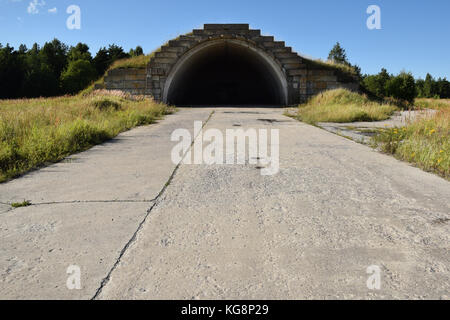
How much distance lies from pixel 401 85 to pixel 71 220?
4346 centimetres

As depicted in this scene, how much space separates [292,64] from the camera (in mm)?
20578

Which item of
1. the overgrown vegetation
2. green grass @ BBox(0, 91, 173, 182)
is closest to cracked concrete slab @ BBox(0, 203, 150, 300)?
green grass @ BBox(0, 91, 173, 182)

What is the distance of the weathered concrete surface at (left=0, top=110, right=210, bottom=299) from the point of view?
1.84m

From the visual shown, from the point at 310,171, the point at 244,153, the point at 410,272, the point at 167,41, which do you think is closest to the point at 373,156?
the point at 310,171

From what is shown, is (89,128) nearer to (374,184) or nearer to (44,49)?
(374,184)

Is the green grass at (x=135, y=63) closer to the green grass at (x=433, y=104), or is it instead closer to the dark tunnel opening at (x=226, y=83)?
the dark tunnel opening at (x=226, y=83)

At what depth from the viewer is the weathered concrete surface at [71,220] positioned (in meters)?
1.84

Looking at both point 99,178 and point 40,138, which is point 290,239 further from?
point 40,138

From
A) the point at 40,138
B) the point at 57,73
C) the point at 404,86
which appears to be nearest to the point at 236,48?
the point at 40,138

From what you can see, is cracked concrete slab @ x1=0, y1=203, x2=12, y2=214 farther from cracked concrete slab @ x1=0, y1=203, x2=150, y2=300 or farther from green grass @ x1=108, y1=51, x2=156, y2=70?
green grass @ x1=108, y1=51, x2=156, y2=70

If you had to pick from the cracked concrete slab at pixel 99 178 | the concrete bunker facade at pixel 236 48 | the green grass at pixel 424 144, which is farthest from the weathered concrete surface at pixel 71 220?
the concrete bunker facade at pixel 236 48

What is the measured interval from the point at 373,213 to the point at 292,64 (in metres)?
19.1

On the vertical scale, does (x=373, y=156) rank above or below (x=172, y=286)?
above
